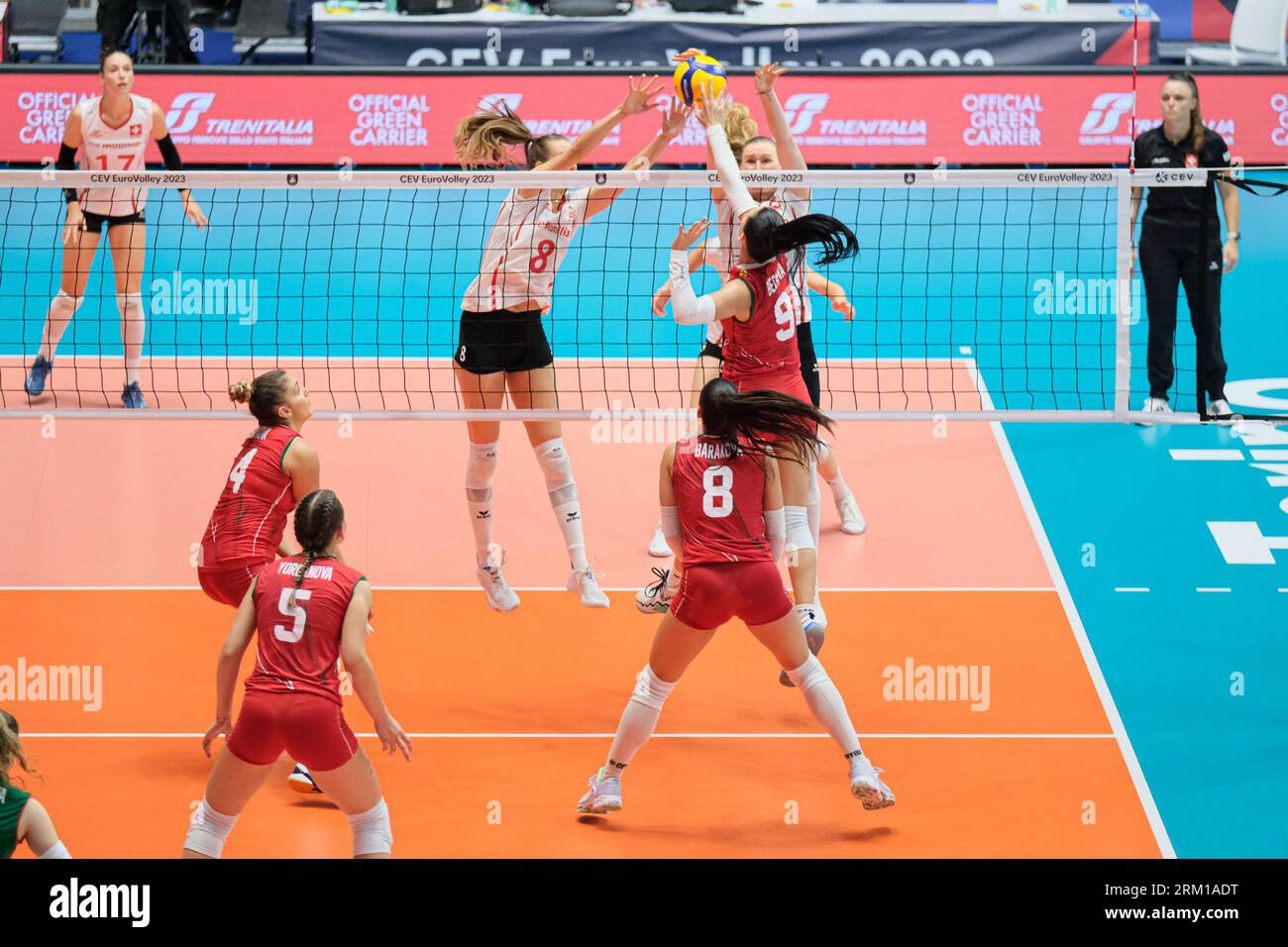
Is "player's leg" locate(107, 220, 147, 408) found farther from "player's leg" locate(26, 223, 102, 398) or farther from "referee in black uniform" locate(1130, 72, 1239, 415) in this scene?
"referee in black uniform" locate(1130, 72, 1239, 415)

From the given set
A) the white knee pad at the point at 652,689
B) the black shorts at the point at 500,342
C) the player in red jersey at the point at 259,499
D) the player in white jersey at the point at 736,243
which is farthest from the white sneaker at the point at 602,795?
the black shorts at the point at 500,342

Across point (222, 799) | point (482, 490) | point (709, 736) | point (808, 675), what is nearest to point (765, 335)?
point (808, 675)

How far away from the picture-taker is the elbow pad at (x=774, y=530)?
7.20m

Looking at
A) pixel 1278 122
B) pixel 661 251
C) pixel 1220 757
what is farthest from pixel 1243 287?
pixel 1220 757

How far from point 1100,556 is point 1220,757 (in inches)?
93.6

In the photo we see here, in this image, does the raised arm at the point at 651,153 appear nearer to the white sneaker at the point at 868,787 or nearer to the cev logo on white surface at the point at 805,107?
the white sneaker at the point at 868,787

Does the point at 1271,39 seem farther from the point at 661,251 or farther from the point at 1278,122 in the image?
the point at 661,251

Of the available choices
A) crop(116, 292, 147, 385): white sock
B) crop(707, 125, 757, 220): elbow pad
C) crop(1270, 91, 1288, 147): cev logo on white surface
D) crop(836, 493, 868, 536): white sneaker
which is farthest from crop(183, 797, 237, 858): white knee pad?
crop(1270, 91, 1288, 147): cev logo on white surface

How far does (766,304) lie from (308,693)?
2898 millimetres

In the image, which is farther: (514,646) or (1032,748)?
(514,646)

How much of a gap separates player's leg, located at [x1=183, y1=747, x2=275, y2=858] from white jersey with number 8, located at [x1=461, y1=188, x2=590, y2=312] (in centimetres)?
316

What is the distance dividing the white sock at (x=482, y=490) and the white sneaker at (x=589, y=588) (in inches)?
20.3

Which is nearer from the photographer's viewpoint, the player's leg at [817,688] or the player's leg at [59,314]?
the player's leg at [817,688]

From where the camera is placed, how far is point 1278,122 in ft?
56.0
